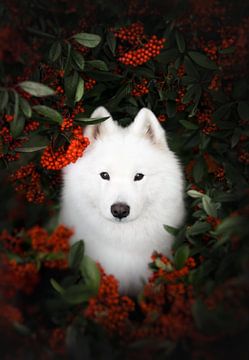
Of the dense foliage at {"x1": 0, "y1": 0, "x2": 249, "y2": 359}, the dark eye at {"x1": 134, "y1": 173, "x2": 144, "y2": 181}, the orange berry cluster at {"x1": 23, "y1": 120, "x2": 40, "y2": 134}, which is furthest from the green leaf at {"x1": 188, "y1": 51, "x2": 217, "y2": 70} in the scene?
the orange berry cluster at {"x1": 23, "y1": 120, "x2": 40, "y2": 134}

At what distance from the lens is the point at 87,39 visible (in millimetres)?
2088

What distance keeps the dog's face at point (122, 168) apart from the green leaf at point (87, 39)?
0.38m

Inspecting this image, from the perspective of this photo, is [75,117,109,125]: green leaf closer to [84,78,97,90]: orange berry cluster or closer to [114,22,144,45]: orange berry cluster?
[84,78,97,90]: orange berry cluster

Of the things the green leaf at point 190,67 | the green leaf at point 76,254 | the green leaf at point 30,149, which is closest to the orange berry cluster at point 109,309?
the green leaf at point 76,254

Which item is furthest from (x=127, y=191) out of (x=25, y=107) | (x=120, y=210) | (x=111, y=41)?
(x=111, y=41)

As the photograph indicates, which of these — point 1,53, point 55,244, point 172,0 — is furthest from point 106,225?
point 172,0

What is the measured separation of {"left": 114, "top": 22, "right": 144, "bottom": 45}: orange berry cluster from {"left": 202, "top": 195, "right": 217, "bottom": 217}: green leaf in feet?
2.96

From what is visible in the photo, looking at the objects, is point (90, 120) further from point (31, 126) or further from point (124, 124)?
point (124, 124)

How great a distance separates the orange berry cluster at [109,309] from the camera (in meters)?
1.98

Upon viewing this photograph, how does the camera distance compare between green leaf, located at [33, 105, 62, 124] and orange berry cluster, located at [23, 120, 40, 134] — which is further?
orange berry cluster, located at [23, 120, 40, 134]

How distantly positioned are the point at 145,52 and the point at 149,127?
0.43 meters

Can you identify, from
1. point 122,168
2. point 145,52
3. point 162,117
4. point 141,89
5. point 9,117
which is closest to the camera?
point 9,117

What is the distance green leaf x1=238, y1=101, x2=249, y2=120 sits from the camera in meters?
2.29

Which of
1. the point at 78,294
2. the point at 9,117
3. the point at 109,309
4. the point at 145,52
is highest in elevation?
the point at 145,52
